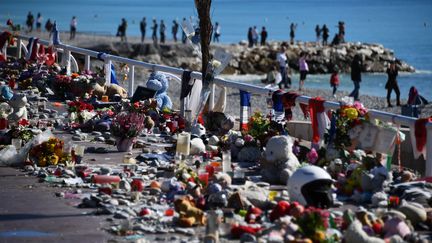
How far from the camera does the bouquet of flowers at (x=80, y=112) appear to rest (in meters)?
14.8

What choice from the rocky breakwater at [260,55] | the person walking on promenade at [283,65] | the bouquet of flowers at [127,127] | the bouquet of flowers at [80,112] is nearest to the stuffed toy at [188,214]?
the bouquet of flowers at [127,127]

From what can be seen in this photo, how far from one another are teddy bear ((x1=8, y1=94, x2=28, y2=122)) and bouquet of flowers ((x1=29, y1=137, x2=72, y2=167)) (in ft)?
7.90

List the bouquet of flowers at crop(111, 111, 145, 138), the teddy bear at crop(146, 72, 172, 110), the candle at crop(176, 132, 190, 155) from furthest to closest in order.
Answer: the teddy bear at crop(146, 72, 172, 110) < the bouquet of flowers at crop(111, 111, 145, 138) < the candle at crop(176, 132, 190, 155)

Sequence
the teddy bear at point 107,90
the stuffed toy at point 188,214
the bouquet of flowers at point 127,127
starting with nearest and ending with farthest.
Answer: the stuffed toy at point 188,214, the bouquet of flowers at point 127,127, the teddy bear at point 107,90

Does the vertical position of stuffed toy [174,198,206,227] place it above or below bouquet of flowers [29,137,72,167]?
below

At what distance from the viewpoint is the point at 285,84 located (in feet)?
128

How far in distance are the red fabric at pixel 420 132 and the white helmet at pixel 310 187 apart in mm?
1712

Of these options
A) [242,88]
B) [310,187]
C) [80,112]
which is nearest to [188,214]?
[310,187]

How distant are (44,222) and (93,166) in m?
2.60

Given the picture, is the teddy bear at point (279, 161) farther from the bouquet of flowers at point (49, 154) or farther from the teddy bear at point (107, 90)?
the teddy bear at point (107, 90)

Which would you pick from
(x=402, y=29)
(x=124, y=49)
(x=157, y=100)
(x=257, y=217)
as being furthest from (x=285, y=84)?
(x=402, y=29)

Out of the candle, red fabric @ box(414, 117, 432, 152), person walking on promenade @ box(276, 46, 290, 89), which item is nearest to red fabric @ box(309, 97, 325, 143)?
red fabric @ box(414, 117, 432, 152)

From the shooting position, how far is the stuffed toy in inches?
349

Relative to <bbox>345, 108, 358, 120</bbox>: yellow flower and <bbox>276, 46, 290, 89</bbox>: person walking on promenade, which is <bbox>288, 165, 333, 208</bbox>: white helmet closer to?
<bbox>345, 108, 358, 120</bbox>: yellow flower
